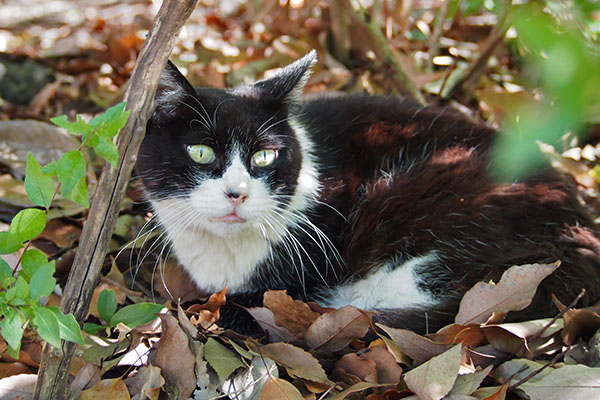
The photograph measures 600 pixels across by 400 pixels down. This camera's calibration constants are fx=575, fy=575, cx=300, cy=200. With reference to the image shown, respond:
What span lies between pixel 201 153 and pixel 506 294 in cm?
118

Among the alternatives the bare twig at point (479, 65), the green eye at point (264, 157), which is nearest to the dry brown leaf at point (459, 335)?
the green eye at point (264, 157)

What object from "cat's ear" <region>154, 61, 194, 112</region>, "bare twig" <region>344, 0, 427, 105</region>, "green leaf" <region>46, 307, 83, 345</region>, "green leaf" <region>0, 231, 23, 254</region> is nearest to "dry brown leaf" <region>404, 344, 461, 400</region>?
"green leaf" <region>46, 307, 83, 345</region>

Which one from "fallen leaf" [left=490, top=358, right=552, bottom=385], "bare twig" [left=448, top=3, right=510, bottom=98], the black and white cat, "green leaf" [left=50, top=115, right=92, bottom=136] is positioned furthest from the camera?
"bare twig" [left=448, top=3, right=510, bottom=98]

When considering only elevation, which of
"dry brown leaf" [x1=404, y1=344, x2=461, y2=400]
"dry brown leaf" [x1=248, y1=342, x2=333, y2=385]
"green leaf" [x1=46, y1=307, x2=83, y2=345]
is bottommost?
"dry brown leaf" [x1=248, y1=342, x2=333, y2=385]

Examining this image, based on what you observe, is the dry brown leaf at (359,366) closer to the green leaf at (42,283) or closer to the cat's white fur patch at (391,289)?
the cat's white fur patch at (391,289)

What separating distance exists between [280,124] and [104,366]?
3.68ft

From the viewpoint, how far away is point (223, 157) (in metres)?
2.12

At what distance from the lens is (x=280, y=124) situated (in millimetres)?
2344

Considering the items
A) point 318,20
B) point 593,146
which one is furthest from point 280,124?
point 318,20

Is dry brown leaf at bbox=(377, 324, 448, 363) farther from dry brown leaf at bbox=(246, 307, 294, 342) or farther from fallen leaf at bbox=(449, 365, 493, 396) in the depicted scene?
dry brown leaf at bbox=(246, 307, 294, 342)

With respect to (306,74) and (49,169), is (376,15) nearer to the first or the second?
(306,74)

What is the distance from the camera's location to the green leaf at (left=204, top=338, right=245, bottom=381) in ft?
5.91

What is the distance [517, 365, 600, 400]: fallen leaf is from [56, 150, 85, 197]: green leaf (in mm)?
1355

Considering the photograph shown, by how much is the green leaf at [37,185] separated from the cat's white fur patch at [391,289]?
1.31 metres
